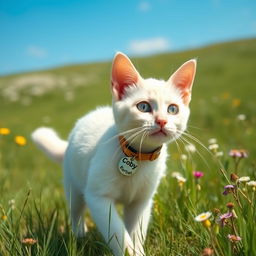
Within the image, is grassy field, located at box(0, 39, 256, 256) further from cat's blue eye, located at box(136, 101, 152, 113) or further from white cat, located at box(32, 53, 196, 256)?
cat's blue eye, located at box(136, 101, 152, 113)

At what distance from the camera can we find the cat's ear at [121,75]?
230 centimetres

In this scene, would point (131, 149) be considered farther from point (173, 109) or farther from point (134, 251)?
point (134, 251)

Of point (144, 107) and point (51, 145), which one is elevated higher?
point (144, 107)

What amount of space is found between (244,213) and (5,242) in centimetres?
138

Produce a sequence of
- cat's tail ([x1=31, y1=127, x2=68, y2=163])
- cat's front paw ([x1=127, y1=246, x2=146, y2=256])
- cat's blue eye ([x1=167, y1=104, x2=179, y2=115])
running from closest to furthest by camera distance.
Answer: cat's front paw ([x1=127, y1=246, x2=146, y2=256]), cat's blue eye ([x1=167, y1=104, x2=179, y2=115]), cat's tail ([x1=31, y1=127, x2=68, y2=163])

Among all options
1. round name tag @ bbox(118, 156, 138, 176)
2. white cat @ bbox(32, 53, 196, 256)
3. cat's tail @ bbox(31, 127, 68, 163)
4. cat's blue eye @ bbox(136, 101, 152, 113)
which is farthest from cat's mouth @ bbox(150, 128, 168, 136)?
cat's tail @ bbox(31, 127, 68, 163)

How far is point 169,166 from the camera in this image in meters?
4.52

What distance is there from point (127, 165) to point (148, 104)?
0.43 metres

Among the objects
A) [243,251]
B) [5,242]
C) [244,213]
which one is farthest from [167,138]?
[5,242]

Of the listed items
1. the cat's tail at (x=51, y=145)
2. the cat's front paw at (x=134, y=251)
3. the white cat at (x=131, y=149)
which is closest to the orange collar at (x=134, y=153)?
the white cat at (x=131, y=149)

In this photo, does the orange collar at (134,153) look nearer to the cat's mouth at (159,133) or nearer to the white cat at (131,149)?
the white cat at (131,149)

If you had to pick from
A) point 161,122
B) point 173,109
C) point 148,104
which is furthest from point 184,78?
point 161,122

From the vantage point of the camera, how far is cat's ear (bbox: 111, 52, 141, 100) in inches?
90.6

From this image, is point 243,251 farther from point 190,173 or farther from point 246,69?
point 246,69
